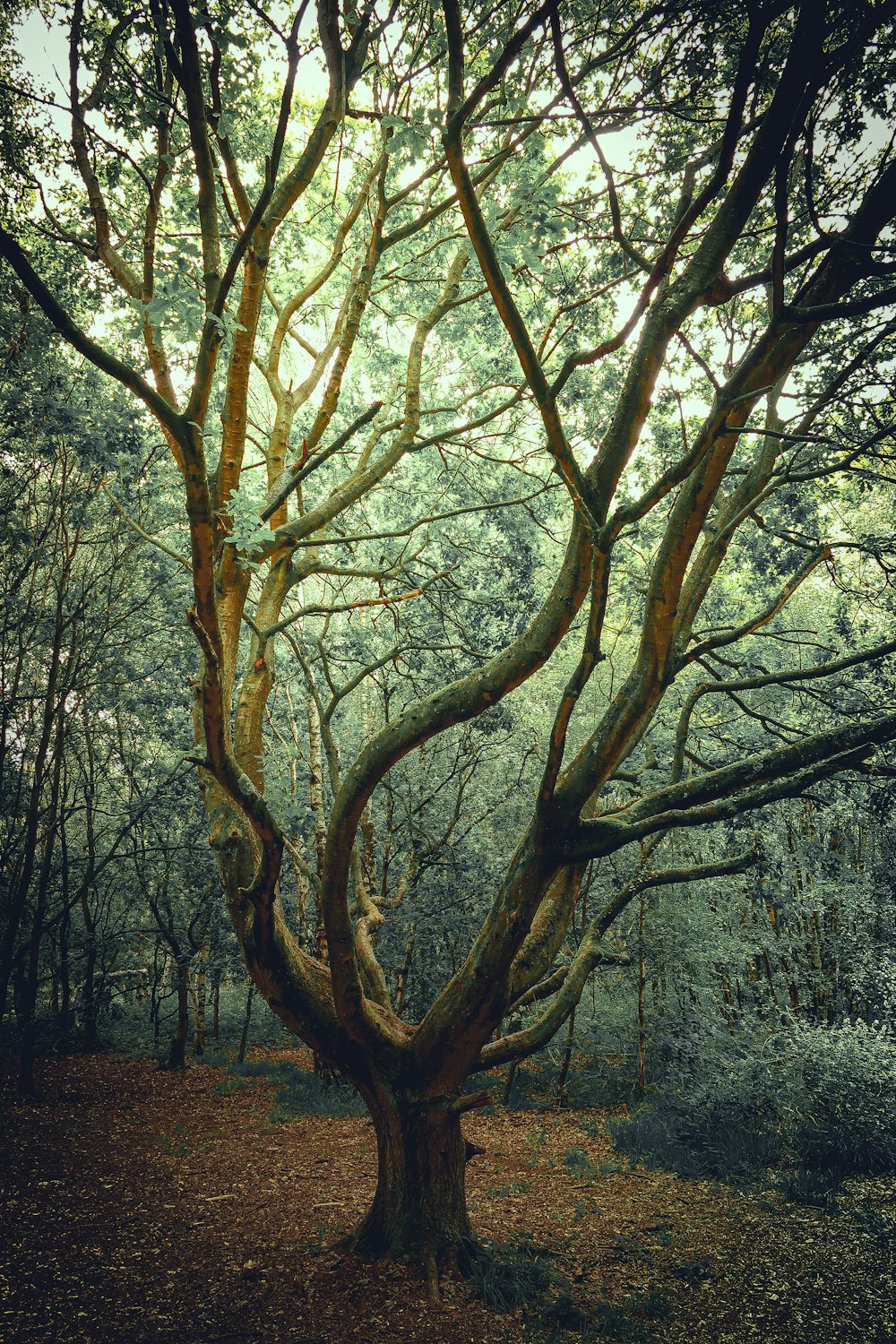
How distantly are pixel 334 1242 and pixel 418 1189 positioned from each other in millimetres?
827

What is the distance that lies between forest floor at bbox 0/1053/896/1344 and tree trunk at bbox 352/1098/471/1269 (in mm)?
151

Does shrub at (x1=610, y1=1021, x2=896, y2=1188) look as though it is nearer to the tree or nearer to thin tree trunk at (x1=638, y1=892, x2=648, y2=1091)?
thin tree trunk at (x1=638, y1=892, x2=648, y2=1091)

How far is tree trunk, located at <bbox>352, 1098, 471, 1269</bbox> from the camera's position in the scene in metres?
3.90

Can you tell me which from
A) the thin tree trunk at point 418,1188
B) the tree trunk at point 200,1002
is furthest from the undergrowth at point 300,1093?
the thin tree trunk at point 418,1188

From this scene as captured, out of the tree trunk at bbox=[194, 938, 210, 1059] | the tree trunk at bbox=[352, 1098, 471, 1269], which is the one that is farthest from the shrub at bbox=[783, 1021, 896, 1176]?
the tree trunk at bbox=[194, 938, 210, 1059]

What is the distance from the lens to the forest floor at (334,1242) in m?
3.49

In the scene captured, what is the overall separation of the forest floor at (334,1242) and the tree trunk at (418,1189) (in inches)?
5.9

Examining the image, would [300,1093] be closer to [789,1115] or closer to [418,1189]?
[418,1189]

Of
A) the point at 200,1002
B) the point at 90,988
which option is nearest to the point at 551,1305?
the point at 90,988

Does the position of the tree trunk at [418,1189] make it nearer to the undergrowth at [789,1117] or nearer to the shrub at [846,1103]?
the undergrowth at [789,1117]

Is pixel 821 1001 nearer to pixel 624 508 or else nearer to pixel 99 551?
pixel 624 508

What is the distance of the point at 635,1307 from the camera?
3.89m

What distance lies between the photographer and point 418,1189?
3943 millimetres

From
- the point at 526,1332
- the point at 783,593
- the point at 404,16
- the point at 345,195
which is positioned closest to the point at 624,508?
the point at 783,593
